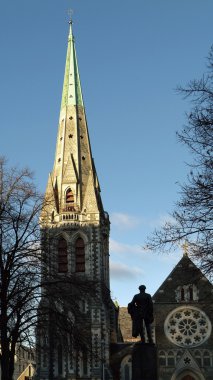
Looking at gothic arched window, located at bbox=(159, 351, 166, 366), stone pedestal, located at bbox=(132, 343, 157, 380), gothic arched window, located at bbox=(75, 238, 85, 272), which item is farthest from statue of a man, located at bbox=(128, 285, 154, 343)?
gothic arched window, located at bbox=(75, 238, 85, 272)

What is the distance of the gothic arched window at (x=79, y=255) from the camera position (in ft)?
173

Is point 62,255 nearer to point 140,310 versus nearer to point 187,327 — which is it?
point 187,327

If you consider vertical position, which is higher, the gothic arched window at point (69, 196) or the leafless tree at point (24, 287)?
the gothic arched window at point (69, 196)

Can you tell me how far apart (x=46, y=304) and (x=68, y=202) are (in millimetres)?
28585

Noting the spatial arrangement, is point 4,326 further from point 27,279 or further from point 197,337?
point 197,337

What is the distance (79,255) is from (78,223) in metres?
2.50

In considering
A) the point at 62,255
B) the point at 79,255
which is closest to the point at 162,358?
the point at 79,255

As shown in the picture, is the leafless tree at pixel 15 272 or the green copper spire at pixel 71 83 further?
the green copper spire at pixel 71 83

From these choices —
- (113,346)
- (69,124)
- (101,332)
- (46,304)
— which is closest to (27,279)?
(46,304)

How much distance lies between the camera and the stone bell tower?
162ft

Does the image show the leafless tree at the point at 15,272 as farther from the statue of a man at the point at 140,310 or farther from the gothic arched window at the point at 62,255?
the gothic arched window at the point at 62,255

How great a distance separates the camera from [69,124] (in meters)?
58.8

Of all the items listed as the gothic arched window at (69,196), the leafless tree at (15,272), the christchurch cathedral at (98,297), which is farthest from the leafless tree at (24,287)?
the gothic arched window at (69,196)

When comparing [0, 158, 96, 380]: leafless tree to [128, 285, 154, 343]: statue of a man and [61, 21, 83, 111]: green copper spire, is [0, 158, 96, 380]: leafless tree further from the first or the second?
[61, 21, 83, 111]: green copper spire
